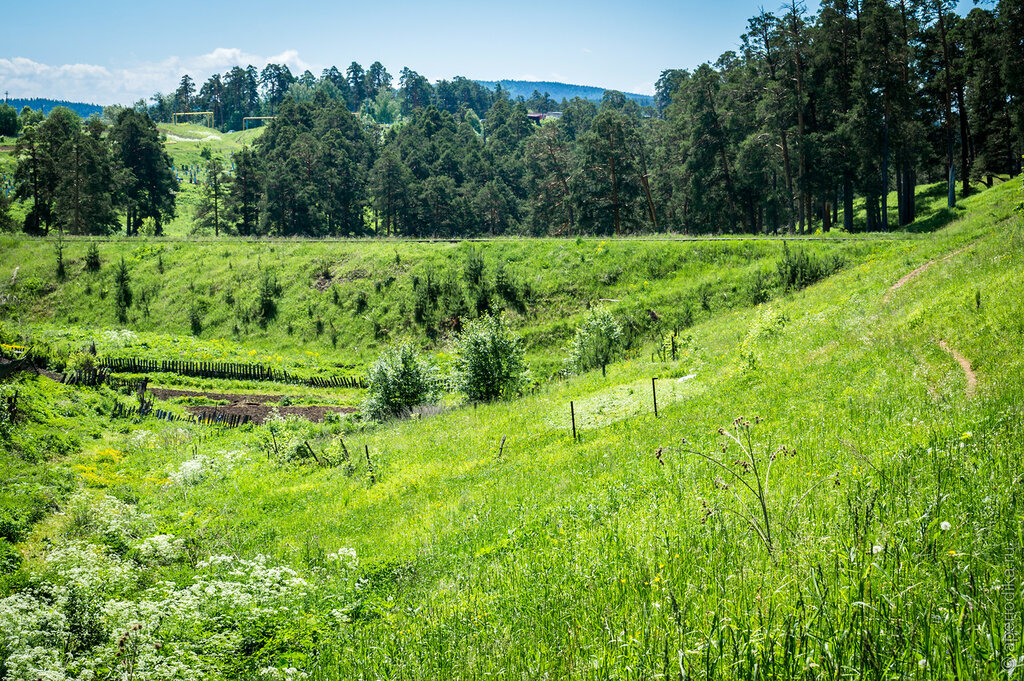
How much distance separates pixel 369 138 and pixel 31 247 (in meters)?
63.4

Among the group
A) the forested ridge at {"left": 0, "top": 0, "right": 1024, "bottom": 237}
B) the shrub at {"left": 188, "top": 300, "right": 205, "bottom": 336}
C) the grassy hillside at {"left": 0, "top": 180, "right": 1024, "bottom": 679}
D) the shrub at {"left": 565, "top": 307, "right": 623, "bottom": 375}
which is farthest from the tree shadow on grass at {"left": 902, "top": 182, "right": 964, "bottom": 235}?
the shrub at {"left": 188, "top": 300, "right": 205, "bottom": 336}

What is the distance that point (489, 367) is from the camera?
2639 centimetres

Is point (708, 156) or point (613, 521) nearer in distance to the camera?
point (613, 521)

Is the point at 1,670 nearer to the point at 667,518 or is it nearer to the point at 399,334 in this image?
the point at 667,518

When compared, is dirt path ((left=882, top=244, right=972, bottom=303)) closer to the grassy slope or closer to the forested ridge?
the grassy slope

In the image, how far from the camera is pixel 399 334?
43375 millimetres

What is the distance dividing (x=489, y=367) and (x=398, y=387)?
4.30m

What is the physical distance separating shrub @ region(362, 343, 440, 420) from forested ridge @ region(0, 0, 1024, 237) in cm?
3442

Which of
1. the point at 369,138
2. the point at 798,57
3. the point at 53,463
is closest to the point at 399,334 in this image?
the point at 53,463

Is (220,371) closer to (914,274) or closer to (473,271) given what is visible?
(473,271)

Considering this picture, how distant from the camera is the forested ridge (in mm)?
41781

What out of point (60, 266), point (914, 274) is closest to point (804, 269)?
point (914, 274)

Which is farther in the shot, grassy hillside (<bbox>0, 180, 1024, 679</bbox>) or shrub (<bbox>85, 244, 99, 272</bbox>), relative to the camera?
shrub (<bbox>85, 244, 99, 272</bbox>)

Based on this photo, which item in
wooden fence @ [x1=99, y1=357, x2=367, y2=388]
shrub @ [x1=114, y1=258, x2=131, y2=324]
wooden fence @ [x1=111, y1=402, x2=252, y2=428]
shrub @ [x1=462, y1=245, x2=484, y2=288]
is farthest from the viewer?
shrub @ [x1=114, y1=258, x2=131, y2=324]
